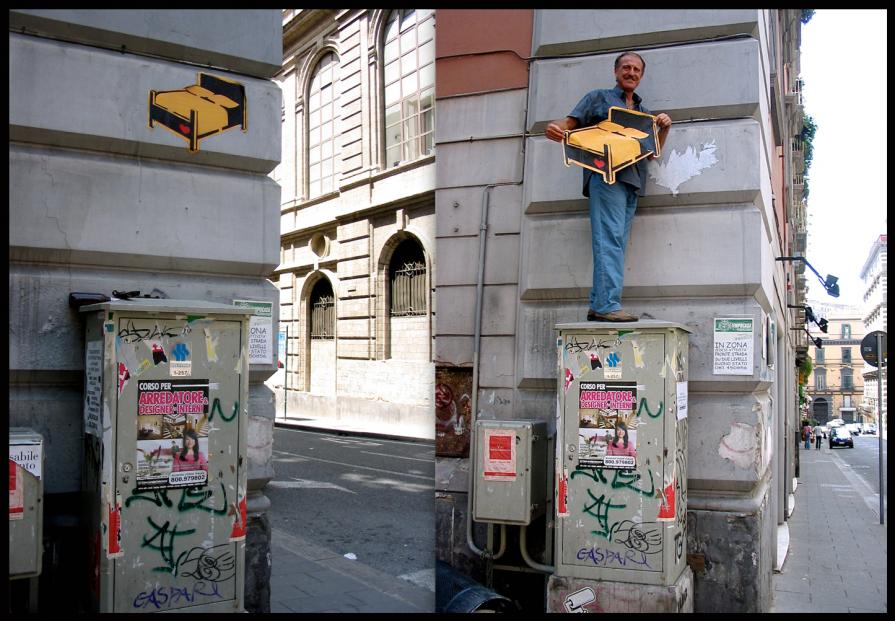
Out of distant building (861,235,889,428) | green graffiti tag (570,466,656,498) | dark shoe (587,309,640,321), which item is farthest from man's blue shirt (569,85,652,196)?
distant building (861,235,889,428)

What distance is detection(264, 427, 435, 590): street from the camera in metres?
8.13

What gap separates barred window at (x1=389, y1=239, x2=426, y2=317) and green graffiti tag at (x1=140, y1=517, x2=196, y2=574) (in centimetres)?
1628

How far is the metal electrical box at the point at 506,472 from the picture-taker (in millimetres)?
5535

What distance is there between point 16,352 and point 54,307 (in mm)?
313

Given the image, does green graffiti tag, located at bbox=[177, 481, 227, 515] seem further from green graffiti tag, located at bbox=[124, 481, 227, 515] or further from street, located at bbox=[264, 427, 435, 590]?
street, located at bbox=[264, 427, 435, 590]

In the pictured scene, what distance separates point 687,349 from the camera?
565 cm

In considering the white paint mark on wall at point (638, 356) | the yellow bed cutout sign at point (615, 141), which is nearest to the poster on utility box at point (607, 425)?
the white paint mark on wall at point (638, 356)

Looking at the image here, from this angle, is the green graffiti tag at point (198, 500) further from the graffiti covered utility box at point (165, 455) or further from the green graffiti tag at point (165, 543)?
the green graffiti tag at point (165, 543)

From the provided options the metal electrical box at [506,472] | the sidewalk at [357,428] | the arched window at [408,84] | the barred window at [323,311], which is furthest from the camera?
the barred window at [323,311]

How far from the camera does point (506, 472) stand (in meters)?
5.56

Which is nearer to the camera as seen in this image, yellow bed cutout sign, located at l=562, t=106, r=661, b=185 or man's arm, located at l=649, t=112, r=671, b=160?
yellow bed cutout sign, located at l=562, t=106, r=661, b=185

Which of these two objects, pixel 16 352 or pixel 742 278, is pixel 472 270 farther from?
pixel 16 352

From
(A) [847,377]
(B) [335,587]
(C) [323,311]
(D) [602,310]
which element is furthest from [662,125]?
(A) [847,377]

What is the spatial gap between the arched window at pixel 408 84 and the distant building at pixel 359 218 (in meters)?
0.03
